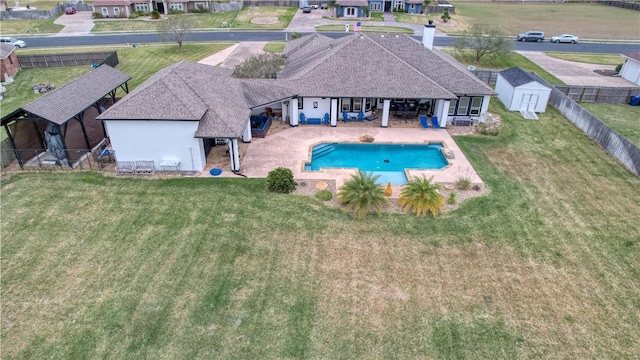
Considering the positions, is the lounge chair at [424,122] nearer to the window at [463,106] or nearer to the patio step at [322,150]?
the window at [463,106]

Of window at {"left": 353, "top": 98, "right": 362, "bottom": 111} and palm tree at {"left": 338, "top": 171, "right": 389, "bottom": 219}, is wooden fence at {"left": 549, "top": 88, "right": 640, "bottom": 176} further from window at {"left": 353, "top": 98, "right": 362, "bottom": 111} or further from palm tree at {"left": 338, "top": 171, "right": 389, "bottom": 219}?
window at {"left": 353, "top": 98, "right": 362, "bottom": 111}

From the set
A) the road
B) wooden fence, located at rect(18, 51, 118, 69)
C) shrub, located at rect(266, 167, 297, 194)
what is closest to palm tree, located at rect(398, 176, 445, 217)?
shrub, located at rect(266, 167, 297, 194)

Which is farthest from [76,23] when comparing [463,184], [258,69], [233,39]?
[463,184]

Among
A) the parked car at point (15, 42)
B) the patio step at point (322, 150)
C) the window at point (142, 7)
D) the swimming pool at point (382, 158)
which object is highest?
the window at point (142, 7)

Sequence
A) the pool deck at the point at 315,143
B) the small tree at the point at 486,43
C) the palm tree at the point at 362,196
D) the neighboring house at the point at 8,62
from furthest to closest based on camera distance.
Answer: the small tree at the point at 486,43, the neighboring house at the point at 8,62, the pool deck at the point at 315,143, the palm tree at the point at 362,196

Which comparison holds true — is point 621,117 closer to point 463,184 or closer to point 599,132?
point 599,132

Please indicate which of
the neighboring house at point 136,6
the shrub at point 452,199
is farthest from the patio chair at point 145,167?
the neighboring house at point 136,6
